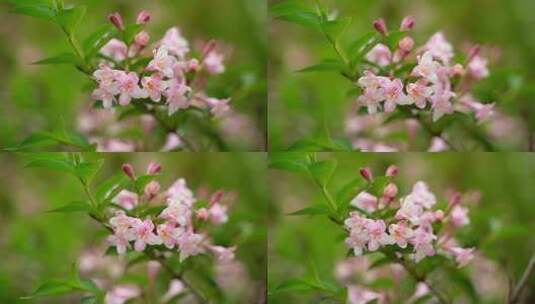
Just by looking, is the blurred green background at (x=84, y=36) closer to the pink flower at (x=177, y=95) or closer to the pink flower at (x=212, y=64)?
the pink flower at (x=212, y=64)

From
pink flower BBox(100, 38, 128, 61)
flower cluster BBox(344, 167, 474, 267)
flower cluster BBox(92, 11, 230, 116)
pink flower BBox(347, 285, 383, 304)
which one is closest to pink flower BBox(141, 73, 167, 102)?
flower cluster BBox(92, 11, 230, 116)

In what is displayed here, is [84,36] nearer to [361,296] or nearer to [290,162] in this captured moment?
[290,162]

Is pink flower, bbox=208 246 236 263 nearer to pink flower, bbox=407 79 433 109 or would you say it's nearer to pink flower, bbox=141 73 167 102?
pink flower, bbox=141 73 167 102

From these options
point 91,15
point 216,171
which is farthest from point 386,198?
point 91,15

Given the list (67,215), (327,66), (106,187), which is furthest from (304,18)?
(67,215)

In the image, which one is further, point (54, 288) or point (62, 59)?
point (54, 288)

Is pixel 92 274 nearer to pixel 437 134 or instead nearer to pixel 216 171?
pixel 216 171

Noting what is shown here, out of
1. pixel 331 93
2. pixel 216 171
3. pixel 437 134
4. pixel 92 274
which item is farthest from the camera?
pixel 216 171
